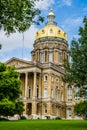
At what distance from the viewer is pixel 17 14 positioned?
25.7m

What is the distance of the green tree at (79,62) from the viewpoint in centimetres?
4075

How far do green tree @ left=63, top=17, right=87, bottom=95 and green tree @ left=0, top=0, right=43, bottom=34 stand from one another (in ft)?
49.9

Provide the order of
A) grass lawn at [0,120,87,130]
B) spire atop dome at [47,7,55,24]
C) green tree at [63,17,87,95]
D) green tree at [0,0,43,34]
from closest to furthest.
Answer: green tree at [0,0,43,34] → grass lawn at [0,120,87,130] → green tree at [63,17,87,95] → spire atop dome at [47,7,55,24]

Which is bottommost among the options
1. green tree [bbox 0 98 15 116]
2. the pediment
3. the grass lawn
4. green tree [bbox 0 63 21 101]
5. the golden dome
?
the grass lawn

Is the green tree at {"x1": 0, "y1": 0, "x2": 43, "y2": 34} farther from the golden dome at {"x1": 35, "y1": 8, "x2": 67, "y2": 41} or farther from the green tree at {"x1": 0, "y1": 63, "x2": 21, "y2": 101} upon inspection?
the golden dome at {"x1": 35, "y1": 8, "x2": 67, "y2": 41}

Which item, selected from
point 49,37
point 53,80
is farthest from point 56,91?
point 49,37

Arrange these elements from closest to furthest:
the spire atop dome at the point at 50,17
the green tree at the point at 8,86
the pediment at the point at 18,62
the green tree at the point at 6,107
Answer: the green tree at the point at 6,107, the green tree at the point at 8,86, the pediment at the point at 18,62, the spire atop dome at the point at 50,17

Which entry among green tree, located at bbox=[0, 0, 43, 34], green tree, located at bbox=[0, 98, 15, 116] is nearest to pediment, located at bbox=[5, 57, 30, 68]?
green tree, located at bbox=[0, 98, 15, 116]

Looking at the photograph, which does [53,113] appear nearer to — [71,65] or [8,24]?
[71,65]

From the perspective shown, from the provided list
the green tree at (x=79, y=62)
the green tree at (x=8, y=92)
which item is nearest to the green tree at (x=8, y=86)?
the green tree at (x=8, y=92)

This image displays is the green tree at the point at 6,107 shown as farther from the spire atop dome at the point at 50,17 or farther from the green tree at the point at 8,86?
the spire atop dome at the point at 50,17

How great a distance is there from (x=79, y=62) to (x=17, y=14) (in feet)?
55.6

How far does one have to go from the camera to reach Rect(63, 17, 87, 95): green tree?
134 feet

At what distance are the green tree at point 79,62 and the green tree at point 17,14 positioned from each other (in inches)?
599
